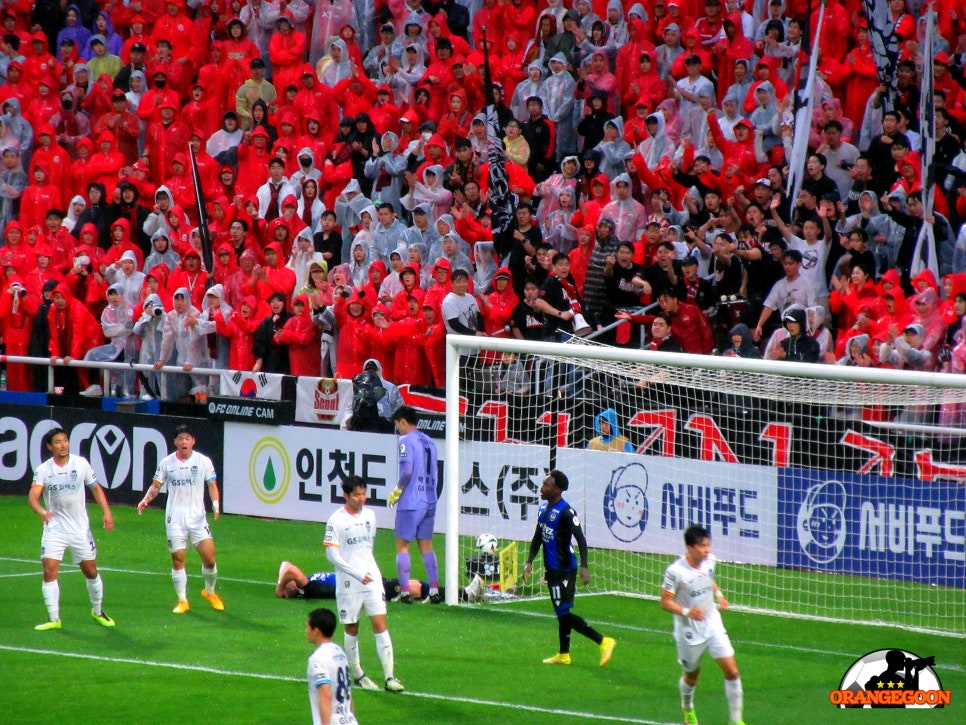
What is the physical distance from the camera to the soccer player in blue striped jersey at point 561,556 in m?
12.5

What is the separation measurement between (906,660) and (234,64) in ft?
55.9

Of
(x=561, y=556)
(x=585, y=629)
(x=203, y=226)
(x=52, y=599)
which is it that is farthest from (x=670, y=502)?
(x=203, y=226)

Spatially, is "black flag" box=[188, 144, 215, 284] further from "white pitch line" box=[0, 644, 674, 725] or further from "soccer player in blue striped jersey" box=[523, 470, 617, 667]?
"soccer player in blue striped jersey" box=[523, 470, 617, 667]

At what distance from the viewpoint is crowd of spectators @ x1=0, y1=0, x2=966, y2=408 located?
17.9 metres

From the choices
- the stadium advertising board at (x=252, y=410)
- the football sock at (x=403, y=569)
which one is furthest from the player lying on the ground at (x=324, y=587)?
the stadium advertising board at (x=252, y=410)

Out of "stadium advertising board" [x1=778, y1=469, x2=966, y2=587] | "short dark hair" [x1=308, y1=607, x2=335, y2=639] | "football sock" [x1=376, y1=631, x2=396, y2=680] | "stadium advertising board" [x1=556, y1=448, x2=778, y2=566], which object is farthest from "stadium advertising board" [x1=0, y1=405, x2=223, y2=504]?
"short dark hair" [x1=308, y1=607, x2=335, y2=639]

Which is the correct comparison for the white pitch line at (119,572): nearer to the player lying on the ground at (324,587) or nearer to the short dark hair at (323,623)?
the player lying on the ground at (324,587)

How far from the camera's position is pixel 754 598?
1543 centimetres

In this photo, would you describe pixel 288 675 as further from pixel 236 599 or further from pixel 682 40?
pixel 682 40

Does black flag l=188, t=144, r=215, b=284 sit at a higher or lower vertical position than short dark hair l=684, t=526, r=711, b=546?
higher

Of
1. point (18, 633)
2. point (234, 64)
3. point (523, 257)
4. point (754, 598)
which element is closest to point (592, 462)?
point (754, 598)

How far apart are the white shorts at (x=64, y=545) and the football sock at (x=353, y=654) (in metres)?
3.47

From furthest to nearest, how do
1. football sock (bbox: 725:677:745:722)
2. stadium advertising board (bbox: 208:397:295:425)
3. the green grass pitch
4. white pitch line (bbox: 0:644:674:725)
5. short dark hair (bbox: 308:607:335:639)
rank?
stadium advertising board (bbox: 208:397:295:425)
the green grass pitch
white pitch line (bbox: 0:644:674:725)
football sock (bbox: 725:677:745:722)
short dark hair (bbox: 308:607:335:639)

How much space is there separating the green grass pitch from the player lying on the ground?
0.19 metres
